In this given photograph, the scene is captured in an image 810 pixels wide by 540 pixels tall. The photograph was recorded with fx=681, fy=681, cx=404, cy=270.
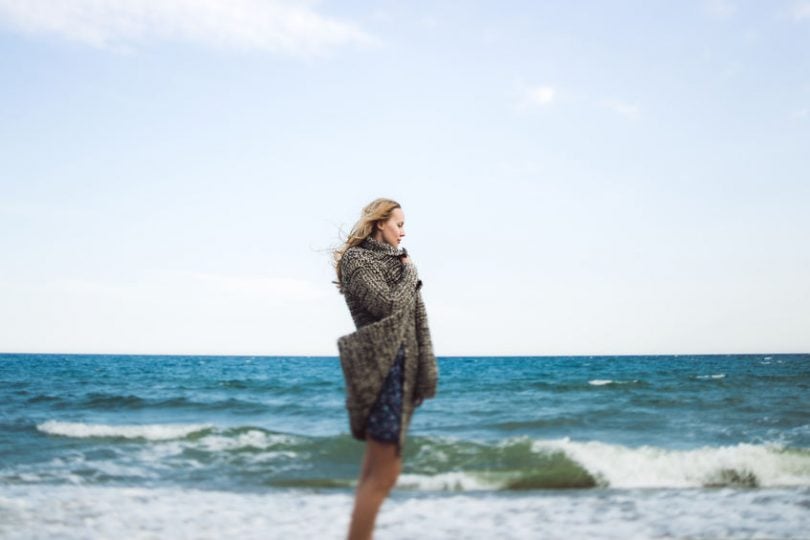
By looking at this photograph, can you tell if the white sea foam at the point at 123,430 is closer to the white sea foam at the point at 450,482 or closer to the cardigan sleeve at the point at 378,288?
the white sea foam at the point at 450,482

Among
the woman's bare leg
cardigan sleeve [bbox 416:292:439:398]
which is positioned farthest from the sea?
cardigan sleeve [bbox 416:292:439:398]

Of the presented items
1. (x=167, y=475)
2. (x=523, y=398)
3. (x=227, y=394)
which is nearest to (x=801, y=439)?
(x=523, y=398)

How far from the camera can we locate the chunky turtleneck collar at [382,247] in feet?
10.3

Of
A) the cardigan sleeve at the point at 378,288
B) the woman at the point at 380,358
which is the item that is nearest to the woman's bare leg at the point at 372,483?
the woman at the point at 380,358

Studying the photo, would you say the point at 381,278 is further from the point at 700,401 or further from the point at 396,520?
the point at 700,401

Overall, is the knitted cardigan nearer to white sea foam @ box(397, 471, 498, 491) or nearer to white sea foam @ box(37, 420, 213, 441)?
white sea foam @ box(397, 471, 498, 491)

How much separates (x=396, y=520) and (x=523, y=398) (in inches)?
549

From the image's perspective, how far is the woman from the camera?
2.85 m

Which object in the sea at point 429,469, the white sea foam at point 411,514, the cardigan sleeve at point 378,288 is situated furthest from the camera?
the sea at point 429,469

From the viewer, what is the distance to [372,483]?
9.40 ft

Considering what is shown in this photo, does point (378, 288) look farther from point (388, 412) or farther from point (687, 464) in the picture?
point (687, 464)

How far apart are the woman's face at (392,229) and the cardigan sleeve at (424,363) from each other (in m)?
0.29

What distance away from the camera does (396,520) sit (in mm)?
5422

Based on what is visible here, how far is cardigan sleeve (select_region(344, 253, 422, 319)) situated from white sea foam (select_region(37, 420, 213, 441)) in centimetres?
936
